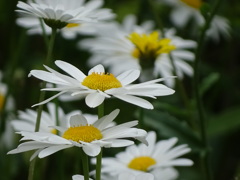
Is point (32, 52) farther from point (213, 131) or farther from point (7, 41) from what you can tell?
point (213, 131)

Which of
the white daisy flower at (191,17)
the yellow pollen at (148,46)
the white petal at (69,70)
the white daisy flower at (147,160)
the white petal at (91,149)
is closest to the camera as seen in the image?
the white petal at (91,149)

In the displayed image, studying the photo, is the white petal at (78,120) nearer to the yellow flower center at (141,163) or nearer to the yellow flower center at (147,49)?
the yellow flower center at (141,163)

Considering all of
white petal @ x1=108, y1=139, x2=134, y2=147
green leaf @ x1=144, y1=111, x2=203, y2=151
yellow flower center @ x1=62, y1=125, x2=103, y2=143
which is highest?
yellow flower center @ x1=62, y1=125, x2=103, y2=143

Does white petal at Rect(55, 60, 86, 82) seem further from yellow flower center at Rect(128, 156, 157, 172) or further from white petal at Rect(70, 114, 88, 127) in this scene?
yellow flower center at Rect(128, 156, 157, 172)

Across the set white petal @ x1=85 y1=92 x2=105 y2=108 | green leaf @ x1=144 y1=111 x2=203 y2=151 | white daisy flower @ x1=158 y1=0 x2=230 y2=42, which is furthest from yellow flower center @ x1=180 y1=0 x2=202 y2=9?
white petal @ x1=85 y1=92 x2=105 y2=108

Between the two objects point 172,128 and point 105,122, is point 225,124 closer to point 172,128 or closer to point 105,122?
point 172,128

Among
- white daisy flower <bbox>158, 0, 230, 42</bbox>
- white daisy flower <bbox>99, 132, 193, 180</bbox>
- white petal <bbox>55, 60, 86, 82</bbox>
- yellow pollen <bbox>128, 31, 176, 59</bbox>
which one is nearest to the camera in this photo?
white petal <bbox>55, 60, 86, 82</bbox>

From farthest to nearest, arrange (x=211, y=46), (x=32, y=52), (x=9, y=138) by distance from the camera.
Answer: (x=211, y=46) → (x=32, y=52) → (x=9, y=138)

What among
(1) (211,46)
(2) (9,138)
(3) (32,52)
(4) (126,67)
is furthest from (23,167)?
(1) (211,46)

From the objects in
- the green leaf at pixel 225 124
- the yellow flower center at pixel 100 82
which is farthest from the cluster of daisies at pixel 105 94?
the green leaf at pixel 225 124
